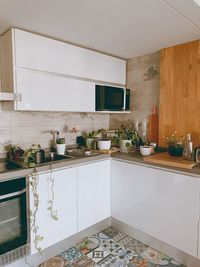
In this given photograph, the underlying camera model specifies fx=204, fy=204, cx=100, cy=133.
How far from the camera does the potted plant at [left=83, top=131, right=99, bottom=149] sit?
7.73 feet

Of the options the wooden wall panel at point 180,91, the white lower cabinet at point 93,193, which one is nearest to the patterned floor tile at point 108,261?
the white lower cabinet at point 93,193

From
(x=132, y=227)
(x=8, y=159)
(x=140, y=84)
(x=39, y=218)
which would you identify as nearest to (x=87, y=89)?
(x=140, y=84)

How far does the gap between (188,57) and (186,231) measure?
5.15 ft

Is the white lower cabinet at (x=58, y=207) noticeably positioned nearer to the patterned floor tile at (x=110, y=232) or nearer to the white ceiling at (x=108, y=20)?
the patterned floor tile at (x=110, y=232)

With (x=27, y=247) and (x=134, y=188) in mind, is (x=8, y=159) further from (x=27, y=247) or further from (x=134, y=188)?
(x=134, y=188)

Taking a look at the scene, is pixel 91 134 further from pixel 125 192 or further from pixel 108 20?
pixel 108 20

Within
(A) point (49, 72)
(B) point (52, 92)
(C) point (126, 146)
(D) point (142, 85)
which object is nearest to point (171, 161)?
(C) point (126, 146)

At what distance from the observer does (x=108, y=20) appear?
1.53 m

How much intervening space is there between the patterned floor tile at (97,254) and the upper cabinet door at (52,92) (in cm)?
134

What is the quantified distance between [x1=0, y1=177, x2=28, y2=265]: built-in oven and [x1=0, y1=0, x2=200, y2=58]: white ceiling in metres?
1.20

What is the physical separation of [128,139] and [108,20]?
1.19 m

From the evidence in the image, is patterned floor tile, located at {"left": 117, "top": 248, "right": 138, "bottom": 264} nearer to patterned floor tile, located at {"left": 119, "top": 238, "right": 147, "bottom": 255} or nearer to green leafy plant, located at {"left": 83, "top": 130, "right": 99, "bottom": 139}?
patterned floor tile, located at {"left": 119, "top": 238, "right": 147, "bottom": 255}

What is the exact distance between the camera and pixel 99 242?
1975 millimetres

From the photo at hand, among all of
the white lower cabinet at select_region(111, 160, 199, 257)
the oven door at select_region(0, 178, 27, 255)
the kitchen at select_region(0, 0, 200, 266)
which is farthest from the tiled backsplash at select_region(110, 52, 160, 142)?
the oven door at select_region(0, 178, 27, 255)
